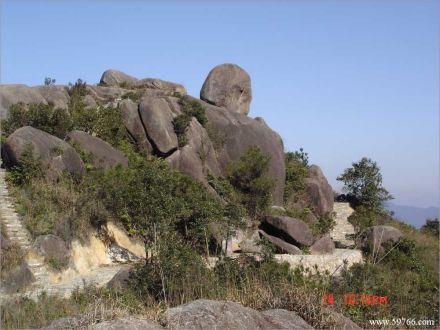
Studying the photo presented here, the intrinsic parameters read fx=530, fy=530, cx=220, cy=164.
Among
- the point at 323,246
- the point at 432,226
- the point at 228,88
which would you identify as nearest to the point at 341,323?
the point at 323,246

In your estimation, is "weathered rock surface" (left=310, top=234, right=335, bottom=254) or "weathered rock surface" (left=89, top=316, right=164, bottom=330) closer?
"weathered rock surface" (left=89, top=316, right=164, bottom=330)

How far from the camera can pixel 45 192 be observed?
17.4 metres

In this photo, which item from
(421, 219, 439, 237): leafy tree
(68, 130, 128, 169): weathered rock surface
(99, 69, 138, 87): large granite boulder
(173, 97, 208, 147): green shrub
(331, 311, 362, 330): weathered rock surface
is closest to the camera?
(331, 311, 362, 330): weathered rock surface

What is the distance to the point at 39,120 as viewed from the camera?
2212cm

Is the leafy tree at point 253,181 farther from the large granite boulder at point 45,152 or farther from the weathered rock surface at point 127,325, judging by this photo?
the weathered rock surface at point 127,325

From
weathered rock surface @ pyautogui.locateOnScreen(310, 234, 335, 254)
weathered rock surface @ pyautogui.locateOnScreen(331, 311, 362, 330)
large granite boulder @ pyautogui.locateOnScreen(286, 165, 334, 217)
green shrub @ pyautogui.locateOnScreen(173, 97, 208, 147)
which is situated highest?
green shrub @ pyautogui.locateOnScreen(173, 97, 208, 147)

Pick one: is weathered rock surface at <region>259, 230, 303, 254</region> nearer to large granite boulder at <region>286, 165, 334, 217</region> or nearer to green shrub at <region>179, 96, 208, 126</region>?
large granite boulder at <region>286, 165, 334, 217</region>

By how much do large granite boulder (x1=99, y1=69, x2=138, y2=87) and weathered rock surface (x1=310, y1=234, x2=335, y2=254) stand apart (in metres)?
17.0

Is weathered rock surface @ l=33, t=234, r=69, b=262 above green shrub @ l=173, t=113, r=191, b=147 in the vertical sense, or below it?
below

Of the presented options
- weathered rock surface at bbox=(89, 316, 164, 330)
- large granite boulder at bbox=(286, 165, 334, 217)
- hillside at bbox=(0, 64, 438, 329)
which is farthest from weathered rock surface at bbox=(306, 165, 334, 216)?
weathered rock surface at bbox=(89, 316, 164, 330)

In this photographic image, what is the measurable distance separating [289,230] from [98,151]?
937 cm

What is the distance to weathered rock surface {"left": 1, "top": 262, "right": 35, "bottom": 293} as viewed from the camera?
477 inches

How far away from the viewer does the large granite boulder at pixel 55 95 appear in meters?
27.7

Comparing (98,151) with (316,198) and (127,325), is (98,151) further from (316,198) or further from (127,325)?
(127,325)
